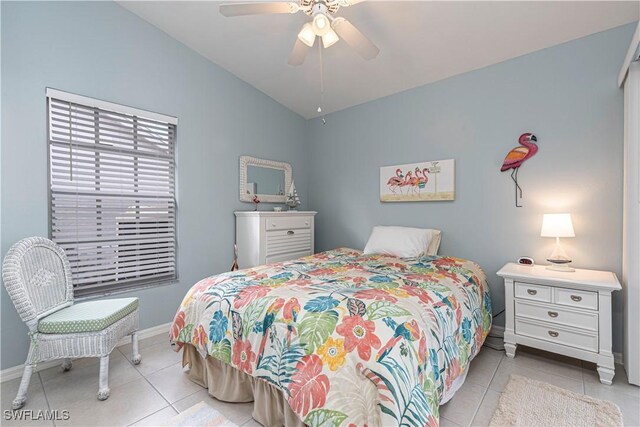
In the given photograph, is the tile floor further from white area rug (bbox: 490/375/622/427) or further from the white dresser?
the white dresser

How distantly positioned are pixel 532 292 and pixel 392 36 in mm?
2366

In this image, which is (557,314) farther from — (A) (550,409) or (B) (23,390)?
(B) (23,390)

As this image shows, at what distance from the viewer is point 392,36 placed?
2.54 m

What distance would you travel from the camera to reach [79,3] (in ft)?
7.81

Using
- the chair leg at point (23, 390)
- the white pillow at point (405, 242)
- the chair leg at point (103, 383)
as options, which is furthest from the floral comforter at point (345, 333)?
the chair leg at point (23, 390)

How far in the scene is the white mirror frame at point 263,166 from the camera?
351 cm

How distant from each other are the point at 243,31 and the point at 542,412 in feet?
11.8

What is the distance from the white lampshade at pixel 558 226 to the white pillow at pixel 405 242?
0.93 meters

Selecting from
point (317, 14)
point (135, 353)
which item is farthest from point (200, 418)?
point (317, 14)

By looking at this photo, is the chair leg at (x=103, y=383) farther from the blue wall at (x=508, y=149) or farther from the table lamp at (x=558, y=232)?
the table lamp at (x=558, y=232)

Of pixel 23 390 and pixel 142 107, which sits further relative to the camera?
pixel 142 107

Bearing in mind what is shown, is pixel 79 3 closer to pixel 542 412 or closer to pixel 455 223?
pixel 455 223

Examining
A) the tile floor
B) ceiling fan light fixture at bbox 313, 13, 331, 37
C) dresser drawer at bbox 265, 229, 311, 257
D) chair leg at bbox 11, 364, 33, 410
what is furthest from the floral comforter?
ceiling fan light fixture at bbox 313, 13, 331, 37

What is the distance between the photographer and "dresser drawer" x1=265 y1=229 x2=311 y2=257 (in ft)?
10.8
